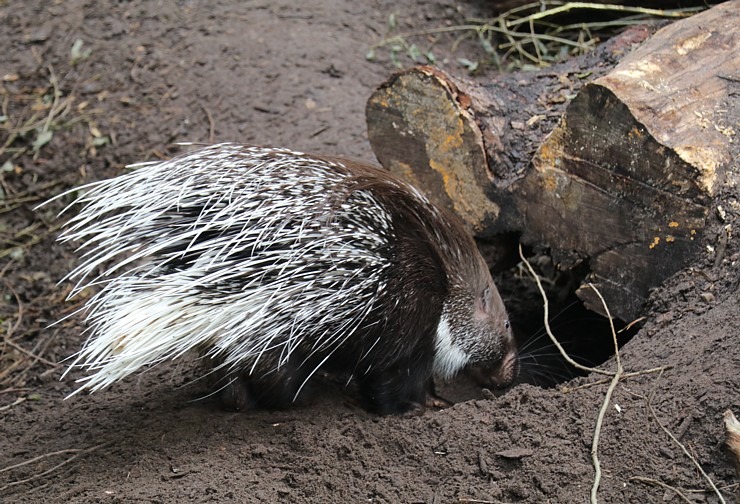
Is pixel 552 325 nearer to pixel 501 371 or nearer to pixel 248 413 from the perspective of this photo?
pixel 501 371

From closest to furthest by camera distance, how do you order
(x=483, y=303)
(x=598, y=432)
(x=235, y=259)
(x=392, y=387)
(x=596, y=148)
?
(x=598, y=432), (x=235, y=259), (x=596, y=148), (x=392, y=387), (x=483, y=303)

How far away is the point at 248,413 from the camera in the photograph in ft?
9.84

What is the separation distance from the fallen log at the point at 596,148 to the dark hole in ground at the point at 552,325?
1.74ft

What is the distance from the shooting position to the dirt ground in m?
2.29

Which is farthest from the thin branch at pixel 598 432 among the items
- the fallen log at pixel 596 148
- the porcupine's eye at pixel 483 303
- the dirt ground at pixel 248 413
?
the porcupine's eye at pixel 483 303

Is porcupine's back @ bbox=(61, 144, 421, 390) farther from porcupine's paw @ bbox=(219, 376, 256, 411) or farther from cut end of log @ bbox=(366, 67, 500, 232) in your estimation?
cut end of log @ bbox=(366, 67, 500, 232)

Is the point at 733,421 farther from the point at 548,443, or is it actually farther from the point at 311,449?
the point at 311,449

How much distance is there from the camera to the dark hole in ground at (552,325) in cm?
376

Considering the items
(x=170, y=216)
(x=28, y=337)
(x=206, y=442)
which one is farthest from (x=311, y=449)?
(x=28, y=337)

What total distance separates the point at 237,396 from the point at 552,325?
5.50 feet

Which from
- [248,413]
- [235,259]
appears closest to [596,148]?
[235,259]

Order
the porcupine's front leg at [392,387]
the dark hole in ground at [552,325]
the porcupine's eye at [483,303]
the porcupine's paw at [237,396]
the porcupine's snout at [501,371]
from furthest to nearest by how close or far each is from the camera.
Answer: the dark hole in ground at [552,325] < the porcupine's snout at [501,371] < the porcupine's eye at [483,303] < the porcupine's front leg at [392,387] < the porcupine's paw at [237,396]

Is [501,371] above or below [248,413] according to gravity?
below

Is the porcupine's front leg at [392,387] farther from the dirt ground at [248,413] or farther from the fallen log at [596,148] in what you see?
the fallen log at [596,148]
